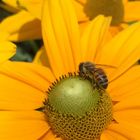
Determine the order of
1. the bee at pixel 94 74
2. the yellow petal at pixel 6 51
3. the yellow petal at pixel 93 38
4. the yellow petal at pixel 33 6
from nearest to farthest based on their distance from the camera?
1. the yellow petal at pixel 6 51
2. the bee at pixel 94 74
3. the yellow petal at pixel 93 38
4. the yellow petal at pixel 33 6

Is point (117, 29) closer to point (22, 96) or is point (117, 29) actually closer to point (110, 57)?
point (110, 57)

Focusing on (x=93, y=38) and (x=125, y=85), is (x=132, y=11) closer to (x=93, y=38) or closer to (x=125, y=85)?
(x=93, y=38)

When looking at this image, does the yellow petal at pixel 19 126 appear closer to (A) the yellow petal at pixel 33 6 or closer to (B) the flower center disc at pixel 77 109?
(B) the flower center disc at pixel 77 109

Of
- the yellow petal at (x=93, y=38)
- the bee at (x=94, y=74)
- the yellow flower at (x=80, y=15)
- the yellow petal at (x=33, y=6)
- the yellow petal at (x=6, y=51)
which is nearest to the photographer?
the yellow petal at (x=6, y=51)

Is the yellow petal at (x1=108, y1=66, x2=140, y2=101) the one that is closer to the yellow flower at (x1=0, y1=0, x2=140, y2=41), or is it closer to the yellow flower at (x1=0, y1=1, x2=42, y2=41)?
the yellow flower at (x1=0, y1=0, x2=140, y2=41)

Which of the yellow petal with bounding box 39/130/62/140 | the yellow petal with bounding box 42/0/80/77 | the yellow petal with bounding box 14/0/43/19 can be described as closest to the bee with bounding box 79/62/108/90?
the yellow petal with bounding box 42/0/80/77

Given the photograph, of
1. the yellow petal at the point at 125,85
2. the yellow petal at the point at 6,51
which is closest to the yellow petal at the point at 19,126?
the yellow petal at the point at 6,51

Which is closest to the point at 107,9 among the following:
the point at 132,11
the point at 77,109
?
the point at 132,11
